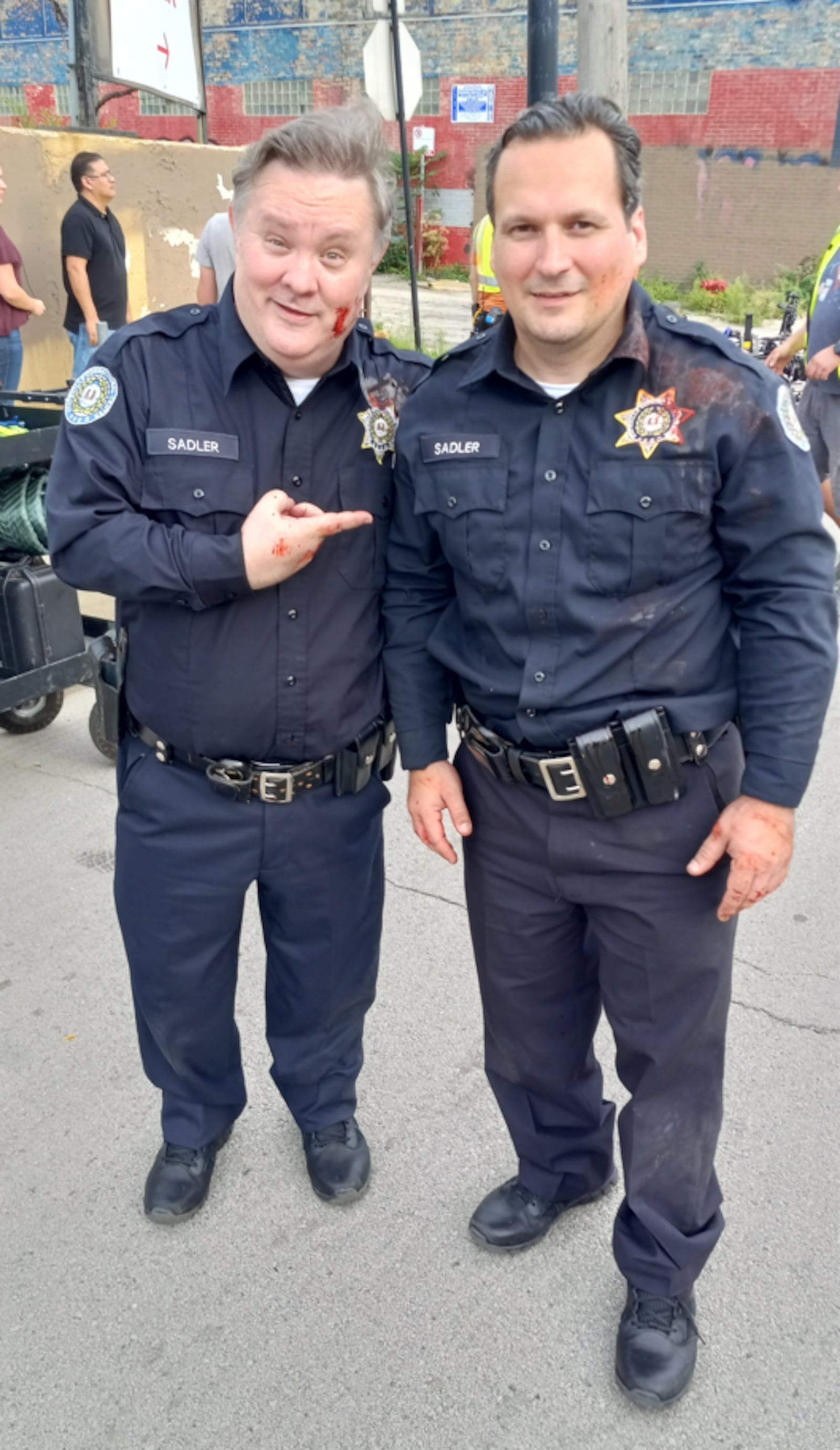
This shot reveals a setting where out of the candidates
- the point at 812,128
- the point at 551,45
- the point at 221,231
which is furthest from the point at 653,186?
the point at 221,231

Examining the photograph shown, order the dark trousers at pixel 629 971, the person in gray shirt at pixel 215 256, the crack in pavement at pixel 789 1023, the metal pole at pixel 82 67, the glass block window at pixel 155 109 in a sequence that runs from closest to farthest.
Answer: the dark trousers at pixel 629 971, the crack in pavement at pixel 789 1023, the person in gray shirt at pixel 215 256, the metal pole at pixel 82 67, the glass block window at pixel 155 109

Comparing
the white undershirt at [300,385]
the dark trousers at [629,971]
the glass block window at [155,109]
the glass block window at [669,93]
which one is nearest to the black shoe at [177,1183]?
the dark trousers at [629,971]

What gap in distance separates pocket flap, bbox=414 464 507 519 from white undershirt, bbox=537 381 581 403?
0.13m

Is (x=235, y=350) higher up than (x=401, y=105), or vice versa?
(x=401, y=105)

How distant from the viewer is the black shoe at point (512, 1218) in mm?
2199

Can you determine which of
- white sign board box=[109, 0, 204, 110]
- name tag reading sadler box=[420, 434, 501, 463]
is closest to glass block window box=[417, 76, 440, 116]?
white sign board box=[109, 0, 204, 110]

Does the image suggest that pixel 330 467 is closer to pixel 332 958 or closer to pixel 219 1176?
pixel 332 958

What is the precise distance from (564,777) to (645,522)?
1.34 ft

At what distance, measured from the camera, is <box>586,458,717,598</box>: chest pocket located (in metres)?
1.71

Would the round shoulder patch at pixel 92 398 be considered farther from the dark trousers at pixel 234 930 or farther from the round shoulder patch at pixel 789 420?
the round shoulder patch at pixel 789 420

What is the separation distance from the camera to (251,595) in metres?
1.96

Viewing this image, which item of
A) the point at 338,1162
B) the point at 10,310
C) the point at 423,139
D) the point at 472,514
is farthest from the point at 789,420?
the point at 423,139

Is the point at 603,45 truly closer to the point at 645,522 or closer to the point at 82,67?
the point at 82,67

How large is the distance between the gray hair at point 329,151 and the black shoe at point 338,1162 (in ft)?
5.68
